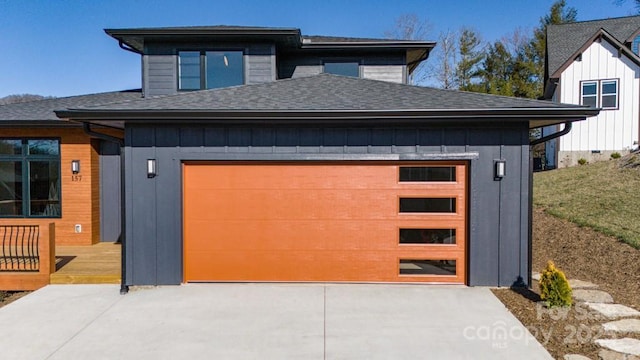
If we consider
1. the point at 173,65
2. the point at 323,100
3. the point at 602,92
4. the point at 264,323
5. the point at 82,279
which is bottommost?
the point at 264,323

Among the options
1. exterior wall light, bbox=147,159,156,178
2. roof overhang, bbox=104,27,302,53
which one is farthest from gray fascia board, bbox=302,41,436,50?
exterior wall light, bbox=147,159,156,178

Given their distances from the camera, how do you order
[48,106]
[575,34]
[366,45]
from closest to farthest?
[48,106], [366,45], [575,34]

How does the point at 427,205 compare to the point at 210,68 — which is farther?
the point at 210,68

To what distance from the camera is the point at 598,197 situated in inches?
458

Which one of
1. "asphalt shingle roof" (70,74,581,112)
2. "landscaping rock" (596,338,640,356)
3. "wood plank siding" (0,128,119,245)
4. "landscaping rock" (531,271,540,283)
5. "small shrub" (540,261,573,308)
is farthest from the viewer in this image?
"wood plank siding" (0,128,119,245)

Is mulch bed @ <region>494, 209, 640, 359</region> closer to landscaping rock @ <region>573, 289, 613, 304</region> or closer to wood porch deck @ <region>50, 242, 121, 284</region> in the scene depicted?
landscaping rock @ <region>573, 289, 613, 304</region>

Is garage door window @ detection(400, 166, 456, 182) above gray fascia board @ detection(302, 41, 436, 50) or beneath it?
beneath

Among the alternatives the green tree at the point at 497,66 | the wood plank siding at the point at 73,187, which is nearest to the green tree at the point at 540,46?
the green tree at the point at 497,66

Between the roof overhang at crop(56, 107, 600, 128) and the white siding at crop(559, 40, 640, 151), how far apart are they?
13578 mm

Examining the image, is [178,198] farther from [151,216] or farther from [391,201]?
[391,201]

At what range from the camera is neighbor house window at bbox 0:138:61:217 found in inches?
383

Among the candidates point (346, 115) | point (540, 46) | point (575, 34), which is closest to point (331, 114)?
point (346, 115)

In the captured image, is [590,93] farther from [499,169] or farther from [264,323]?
[264,323]

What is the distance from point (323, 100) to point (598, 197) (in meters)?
9.46
